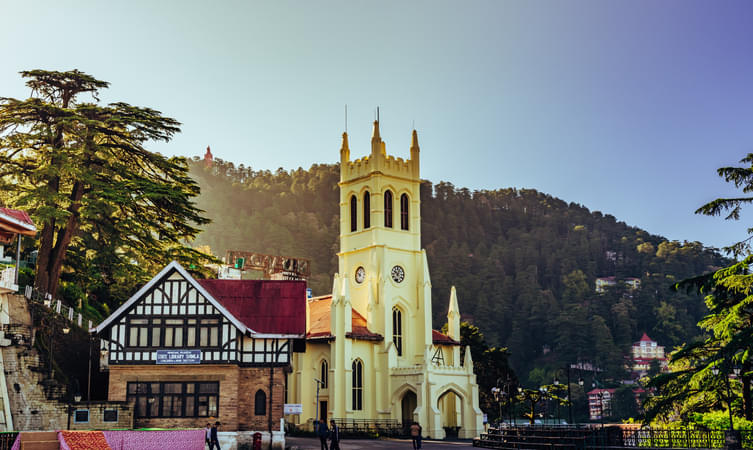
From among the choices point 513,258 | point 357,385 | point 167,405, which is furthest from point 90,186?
point 513,258

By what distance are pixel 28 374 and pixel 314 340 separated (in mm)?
24536

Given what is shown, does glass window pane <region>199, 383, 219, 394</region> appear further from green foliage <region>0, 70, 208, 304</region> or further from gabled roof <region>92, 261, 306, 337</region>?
green foliage <region>0, 70, 208, 304</region>

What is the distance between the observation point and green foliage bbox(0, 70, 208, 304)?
39.1 meters

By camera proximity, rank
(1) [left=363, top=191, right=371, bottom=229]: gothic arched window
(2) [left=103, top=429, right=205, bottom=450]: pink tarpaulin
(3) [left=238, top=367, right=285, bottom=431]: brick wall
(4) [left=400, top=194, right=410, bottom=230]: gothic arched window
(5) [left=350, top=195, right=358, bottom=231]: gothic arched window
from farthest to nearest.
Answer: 1. (5) [left=350, top=195, right=358, bottom=231]: gothic arched window
2. (4) [left=400, top=194, right=410, bottom=230]: gothic arched window
3. (1) [left=363, top=191, right=371, bottom=229]: gothic arched window
4. (3) [left=238, top=367, right=285, bottom=431]: brick wall
5. (2) [left=103, top=429, right=205, bottom=450]: pink tarpaulin

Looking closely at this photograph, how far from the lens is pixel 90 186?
4097cm

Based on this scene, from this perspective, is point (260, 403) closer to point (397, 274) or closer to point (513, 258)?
point (397, 274)

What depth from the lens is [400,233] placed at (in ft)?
203

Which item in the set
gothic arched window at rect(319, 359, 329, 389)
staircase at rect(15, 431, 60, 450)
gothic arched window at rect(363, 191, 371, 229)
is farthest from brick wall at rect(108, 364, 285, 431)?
gothic arched window at rect(363, 191, 371, 229)

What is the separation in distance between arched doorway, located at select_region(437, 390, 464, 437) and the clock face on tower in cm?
878

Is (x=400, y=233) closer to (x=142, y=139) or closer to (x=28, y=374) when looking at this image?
(x=142, y=139)

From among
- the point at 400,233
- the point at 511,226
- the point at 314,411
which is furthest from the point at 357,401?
the point at 511,226

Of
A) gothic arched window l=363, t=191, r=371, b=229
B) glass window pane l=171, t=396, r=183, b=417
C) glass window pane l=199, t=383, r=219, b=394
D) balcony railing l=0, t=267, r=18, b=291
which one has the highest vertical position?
gothic arched window l=363, t=191, r=371, b=229

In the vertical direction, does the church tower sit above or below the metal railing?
above

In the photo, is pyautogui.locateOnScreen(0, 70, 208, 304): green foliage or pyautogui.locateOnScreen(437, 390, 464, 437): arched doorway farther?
pyautogui.locateOnScreen(437, 390, 464, 437): arched doorway
